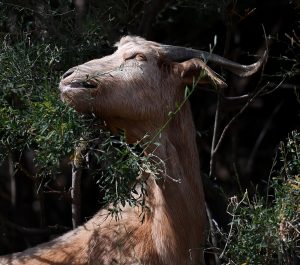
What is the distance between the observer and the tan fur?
689cm

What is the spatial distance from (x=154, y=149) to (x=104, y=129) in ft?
1.27

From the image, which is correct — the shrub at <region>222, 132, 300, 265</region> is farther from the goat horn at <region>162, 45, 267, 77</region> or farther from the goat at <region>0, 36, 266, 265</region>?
the goat horn at <region>162, 45, 267, 77</region>

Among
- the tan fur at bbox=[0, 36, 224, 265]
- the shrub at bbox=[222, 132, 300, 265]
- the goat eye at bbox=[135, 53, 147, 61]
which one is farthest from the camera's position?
the goat eye at bbox=[135, 53, 147, 61]

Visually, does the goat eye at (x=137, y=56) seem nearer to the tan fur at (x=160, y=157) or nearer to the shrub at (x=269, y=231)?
the tan fur at (x=160, y=157)

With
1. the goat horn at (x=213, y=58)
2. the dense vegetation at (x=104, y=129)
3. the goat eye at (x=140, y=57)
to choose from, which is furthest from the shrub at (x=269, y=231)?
the goat eye at (x=140, y=57)

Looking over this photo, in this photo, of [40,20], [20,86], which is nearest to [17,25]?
[40,20]

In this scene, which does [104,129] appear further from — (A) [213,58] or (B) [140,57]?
(A) [213,58]

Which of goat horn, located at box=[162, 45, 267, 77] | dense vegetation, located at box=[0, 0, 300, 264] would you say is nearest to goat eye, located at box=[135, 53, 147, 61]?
goat horn, located at box=[162, 45, 267, 77]

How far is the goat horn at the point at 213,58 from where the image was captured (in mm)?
7133

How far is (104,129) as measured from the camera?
6789 mm

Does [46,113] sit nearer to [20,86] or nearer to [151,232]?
[20,86]

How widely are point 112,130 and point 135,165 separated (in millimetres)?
742

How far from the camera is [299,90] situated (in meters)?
11.0

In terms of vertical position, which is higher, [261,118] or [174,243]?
[261,118]
